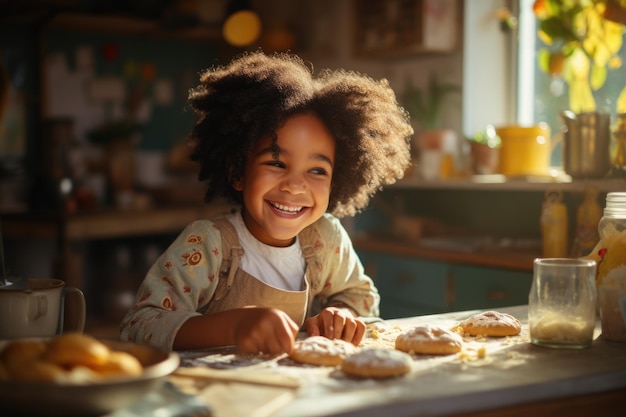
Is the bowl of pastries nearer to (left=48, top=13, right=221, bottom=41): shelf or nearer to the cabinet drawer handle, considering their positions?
the cabinet drawer handle

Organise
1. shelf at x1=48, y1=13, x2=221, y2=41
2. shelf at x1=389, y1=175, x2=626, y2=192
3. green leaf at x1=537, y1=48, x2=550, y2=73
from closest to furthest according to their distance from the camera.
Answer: shelf at x1=389, y1=175, x2=626, y2=192
green leaf at x1=537, y1=48, x2=550, y2=73
shelf at x1=48, y1=13, x2=221, y2=41

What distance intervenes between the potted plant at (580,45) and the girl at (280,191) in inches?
47.5

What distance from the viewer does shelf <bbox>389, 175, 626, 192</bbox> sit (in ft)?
8.51

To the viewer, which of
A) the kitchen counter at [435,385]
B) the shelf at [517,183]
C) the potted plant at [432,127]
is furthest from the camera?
the potted plant at [432,127]

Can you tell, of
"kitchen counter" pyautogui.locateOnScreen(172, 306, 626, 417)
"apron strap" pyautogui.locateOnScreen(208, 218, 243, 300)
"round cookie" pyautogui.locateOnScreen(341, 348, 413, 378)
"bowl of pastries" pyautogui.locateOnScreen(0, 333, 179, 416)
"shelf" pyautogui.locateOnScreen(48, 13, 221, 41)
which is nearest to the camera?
"bowl of pastries" pyautogui.locateOnScreen(0, 333, 179, 416)

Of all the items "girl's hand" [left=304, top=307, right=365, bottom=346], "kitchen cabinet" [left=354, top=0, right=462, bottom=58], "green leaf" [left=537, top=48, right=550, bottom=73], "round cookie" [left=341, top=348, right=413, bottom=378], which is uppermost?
"kitchen cabinet" [left=354, top=0, right=462, bottom=58]

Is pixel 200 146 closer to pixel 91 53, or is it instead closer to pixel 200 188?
pixel 200 188

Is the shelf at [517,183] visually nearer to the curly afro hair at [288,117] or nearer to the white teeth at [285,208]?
the curly afro hair at [288,117]

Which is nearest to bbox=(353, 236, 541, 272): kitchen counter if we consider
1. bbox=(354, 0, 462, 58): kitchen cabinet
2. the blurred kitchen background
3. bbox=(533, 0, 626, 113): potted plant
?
the blurred kitchen background

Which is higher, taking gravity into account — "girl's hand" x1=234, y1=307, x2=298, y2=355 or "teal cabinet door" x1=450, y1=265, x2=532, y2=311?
"girl's hand" x1=234, y1=307, x2=298, y2=355

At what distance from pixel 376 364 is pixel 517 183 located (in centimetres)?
201

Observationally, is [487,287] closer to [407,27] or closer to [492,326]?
[407,27]

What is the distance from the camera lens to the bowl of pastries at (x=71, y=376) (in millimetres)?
827

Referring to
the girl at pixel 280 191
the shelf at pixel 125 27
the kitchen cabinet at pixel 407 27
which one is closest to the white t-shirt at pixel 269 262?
the girl at pixel 280 191
